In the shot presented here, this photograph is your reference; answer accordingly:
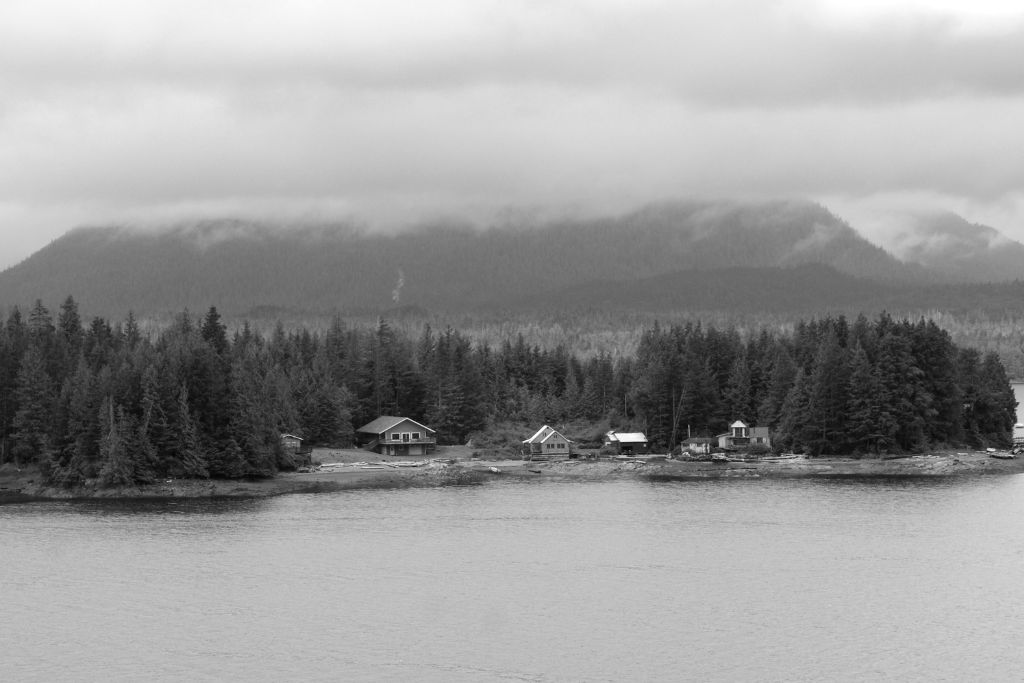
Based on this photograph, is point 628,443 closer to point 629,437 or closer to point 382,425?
point 629,437

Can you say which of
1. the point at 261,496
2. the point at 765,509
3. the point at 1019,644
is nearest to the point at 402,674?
the point at 1019,644

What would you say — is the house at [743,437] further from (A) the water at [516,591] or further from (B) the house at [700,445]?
(A) the water at [516,591]

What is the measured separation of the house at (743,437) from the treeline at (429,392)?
2731 millimetres

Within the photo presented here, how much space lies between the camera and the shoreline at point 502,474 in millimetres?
100750

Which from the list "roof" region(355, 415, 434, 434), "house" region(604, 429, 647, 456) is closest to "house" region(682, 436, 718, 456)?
"house" region(604, 429, 647, 456)

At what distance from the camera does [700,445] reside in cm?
13562

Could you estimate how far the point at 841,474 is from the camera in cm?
11700

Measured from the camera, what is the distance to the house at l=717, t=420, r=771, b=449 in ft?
448

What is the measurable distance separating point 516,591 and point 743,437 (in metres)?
82.2

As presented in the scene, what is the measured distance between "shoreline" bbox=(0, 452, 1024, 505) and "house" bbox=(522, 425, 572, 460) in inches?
279

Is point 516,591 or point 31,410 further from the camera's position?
point 31,410

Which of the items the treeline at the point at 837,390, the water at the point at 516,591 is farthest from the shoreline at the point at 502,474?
the water at the point at 516,591

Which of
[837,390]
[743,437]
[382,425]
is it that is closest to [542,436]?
[382,425]

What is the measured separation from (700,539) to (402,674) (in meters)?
32.1
